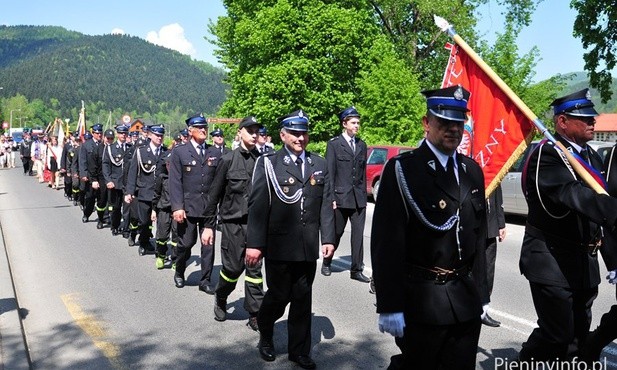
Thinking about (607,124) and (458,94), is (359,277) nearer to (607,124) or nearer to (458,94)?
(458,94)

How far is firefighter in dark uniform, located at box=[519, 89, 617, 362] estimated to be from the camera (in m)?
4.19

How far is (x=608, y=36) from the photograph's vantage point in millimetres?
23219

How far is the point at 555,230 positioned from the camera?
4316mm

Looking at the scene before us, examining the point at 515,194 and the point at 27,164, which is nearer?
the point at 515,194

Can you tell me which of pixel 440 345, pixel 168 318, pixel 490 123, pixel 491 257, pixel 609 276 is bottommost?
pixel 168 318

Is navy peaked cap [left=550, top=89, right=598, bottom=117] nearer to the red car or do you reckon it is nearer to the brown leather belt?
the brown leather belt

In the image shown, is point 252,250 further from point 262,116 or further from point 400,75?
point 262,116

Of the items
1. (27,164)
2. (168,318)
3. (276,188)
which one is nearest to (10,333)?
(168,318)

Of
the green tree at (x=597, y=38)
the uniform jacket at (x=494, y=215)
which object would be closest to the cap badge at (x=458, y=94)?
the uniform jacket at (x=494, y=215)

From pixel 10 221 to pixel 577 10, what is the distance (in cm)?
2004

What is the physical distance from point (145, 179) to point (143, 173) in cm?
12

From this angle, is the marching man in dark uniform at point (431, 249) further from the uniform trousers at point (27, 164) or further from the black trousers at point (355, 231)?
the uniform trousers at point (27, 164)

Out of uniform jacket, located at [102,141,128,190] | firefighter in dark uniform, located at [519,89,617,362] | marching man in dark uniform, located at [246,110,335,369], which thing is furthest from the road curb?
uniform jacket, located at [102,141,128,190]

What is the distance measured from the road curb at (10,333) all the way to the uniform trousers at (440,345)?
10.8 feet
